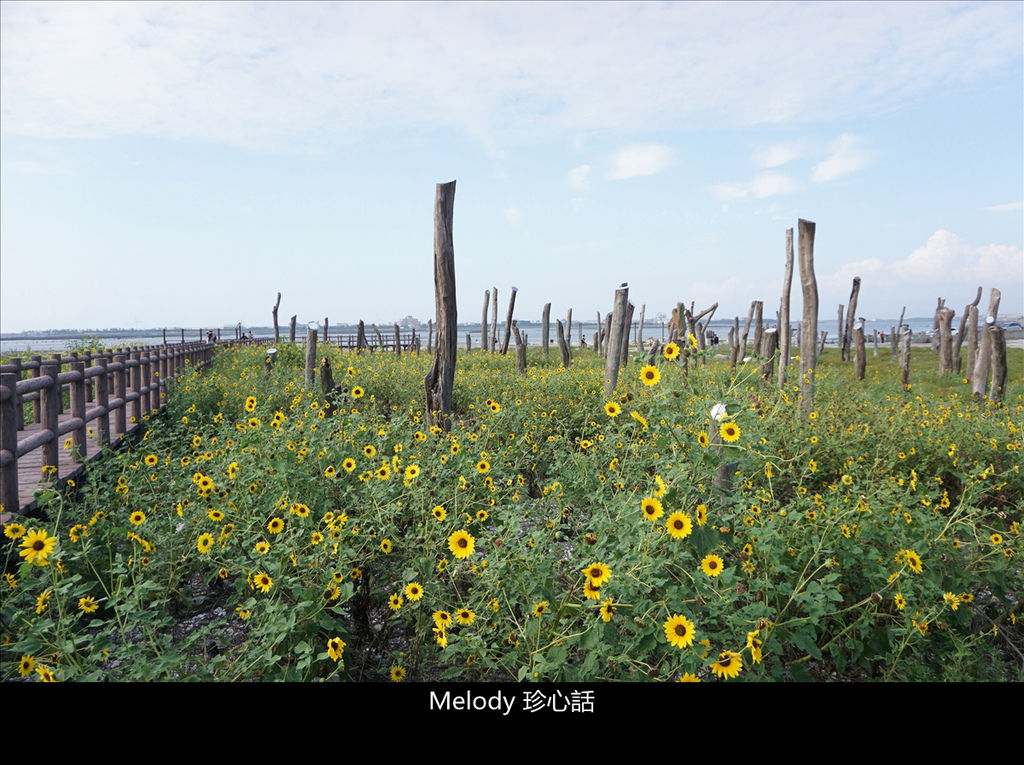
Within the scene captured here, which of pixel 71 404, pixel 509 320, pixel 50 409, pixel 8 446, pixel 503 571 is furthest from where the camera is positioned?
pixel 509 320

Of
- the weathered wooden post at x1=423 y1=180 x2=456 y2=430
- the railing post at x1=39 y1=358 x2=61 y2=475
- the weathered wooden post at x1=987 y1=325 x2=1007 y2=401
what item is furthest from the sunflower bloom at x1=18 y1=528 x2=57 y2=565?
the weathered wooden post at x1=987 y1=325 x2=1007 y2=401

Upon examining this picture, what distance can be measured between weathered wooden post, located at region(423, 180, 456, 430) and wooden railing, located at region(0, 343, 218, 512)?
2932 millimetres

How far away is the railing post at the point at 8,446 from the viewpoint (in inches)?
144

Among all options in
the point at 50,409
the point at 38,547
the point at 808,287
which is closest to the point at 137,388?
the point at 50,409

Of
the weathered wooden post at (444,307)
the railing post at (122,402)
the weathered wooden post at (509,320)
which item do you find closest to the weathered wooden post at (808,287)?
the weathered wooden post at (444,307)

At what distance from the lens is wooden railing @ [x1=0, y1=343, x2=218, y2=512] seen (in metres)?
3.72

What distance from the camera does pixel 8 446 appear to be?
372cm

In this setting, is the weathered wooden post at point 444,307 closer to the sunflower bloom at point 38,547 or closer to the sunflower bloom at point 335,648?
the sunflower bloom at point 335,648

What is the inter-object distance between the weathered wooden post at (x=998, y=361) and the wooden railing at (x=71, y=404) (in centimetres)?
1038

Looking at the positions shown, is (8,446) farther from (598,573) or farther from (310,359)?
(310,359)

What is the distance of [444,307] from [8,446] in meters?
3.59
